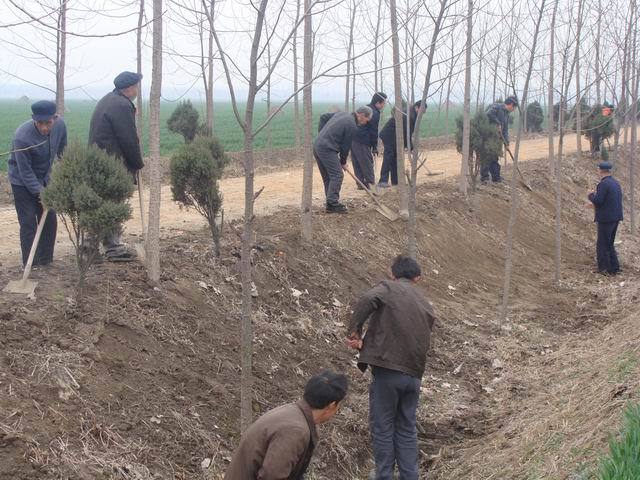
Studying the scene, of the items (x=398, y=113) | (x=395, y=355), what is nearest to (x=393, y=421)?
(x=395, y=355)

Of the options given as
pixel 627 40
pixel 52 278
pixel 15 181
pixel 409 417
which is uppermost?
pixel 627 40

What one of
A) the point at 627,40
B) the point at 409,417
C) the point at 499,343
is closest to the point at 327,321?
the point at 499,343

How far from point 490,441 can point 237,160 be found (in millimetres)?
15289

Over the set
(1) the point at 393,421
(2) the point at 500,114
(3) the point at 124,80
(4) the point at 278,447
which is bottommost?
(1) the point at 393,421

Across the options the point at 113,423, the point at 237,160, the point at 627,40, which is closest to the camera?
the point at 113,423

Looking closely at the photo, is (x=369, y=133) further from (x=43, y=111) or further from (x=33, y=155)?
(x=43, y=111)

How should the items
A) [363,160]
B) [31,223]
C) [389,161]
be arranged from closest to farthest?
1. [31,223]
2. [363,160]
3. [389,161]

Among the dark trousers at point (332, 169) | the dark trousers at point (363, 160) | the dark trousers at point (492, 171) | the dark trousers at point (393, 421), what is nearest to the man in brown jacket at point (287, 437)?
the dark trousers at point (393, 421)

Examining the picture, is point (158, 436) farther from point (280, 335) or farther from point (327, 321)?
point (327, 321)

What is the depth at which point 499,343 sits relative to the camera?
902 centimetres

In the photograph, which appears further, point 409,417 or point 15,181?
point 15,181

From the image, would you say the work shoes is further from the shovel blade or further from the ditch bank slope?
the shovel blade

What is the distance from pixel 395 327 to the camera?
17.2 ft

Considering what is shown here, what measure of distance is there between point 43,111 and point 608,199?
8845 millimetres
